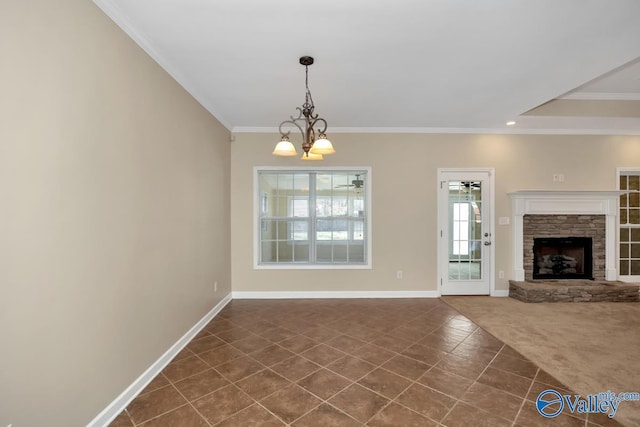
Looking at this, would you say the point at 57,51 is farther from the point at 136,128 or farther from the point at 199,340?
the point at 199,340

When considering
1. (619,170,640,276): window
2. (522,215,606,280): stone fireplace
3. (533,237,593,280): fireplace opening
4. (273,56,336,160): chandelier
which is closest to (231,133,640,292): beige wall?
(522,215,606,280): stone fireplace

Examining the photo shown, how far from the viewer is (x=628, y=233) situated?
183 inches

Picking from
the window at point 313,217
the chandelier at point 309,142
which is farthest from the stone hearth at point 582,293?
the chandelier at point 309,142

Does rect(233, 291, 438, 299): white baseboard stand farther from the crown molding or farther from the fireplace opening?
the crown molding

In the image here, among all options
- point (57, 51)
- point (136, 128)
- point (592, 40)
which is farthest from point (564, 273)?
point (57, 51)

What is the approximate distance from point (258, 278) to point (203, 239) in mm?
1385

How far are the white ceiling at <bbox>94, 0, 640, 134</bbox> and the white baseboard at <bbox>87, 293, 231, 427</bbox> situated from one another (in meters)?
2.66

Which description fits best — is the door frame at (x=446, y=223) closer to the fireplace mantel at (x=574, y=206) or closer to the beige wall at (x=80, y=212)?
the fireplace mantel at (x=574, y=206)

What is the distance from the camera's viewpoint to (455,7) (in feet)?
6.13

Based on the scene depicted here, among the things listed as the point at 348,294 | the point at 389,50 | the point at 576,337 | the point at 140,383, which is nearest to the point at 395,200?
the point at 348,294

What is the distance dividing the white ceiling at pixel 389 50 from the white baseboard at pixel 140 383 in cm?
266

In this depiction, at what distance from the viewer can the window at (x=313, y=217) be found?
4.60 m

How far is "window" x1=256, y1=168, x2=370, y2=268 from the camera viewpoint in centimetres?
460

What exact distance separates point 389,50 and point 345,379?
283cm
